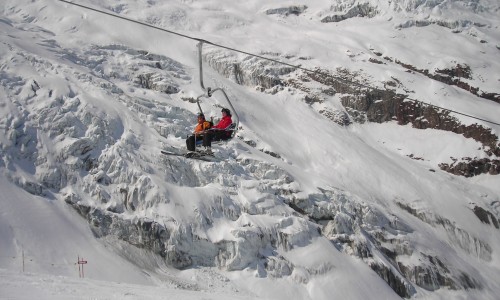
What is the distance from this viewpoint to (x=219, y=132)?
22.3 metres

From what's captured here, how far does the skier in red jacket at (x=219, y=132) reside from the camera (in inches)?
870

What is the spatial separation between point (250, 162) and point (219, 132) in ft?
141

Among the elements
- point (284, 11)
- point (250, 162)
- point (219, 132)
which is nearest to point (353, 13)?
point (284, 11)

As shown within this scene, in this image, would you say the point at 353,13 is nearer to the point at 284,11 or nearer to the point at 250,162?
the point at 284,11

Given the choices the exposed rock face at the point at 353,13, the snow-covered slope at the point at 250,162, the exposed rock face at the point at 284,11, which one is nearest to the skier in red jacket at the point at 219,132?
the snow-covered slope at the point at 250,162

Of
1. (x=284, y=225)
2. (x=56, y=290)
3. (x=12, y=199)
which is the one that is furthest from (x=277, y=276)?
(x=56, y=290)

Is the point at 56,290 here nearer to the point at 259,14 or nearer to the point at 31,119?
the point at 31,119

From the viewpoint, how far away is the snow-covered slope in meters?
55.9

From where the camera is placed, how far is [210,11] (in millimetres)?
110562

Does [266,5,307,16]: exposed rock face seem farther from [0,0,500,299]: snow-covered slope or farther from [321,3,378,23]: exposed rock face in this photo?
[0,0,500,299]: snow-covered slope

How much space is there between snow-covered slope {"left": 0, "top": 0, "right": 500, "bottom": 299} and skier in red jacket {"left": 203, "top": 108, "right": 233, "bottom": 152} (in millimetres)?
24918

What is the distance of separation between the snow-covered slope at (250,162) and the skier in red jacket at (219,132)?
81.8 ft

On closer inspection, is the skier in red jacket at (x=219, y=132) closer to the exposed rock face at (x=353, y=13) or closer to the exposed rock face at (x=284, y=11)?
the exposed rock face at (x=353, y=13)

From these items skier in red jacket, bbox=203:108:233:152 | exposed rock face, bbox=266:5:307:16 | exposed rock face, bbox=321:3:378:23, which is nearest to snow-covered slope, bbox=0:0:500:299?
exposed rock face, bbox=321:3:378:23
